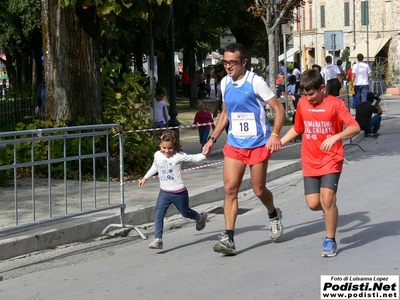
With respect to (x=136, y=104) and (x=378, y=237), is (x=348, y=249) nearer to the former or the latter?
(x=378, y=237)

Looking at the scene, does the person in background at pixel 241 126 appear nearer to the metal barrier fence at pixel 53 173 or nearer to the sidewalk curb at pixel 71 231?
the metal barrier fence at pixel 53 173

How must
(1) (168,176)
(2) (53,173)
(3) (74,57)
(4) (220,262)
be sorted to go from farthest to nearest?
(3) (74,57) < (2) (53,173) < (1) (168,176) < (4) (220,262)

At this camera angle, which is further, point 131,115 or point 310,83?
point 131,115

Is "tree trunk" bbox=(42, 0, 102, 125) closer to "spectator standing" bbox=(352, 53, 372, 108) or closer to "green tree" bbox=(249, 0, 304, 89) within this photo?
"green tree" bbox=(249, 0, 304, 89)

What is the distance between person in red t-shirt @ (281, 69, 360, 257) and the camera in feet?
26.9

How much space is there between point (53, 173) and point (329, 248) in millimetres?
4160

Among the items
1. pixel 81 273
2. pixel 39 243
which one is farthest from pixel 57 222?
pixel 81 273

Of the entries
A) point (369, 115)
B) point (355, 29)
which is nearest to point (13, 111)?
point (369, 115)

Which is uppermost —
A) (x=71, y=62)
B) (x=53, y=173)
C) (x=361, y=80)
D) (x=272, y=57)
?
(x=272, y=57)

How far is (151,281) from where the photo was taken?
7.52 metres

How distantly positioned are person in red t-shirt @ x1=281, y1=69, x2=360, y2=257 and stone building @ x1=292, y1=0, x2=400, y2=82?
137 feet

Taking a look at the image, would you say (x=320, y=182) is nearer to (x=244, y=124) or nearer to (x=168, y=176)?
(x=244, y=124)

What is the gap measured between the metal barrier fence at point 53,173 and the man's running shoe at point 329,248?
2506 mm

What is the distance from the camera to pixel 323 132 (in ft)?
27.2
